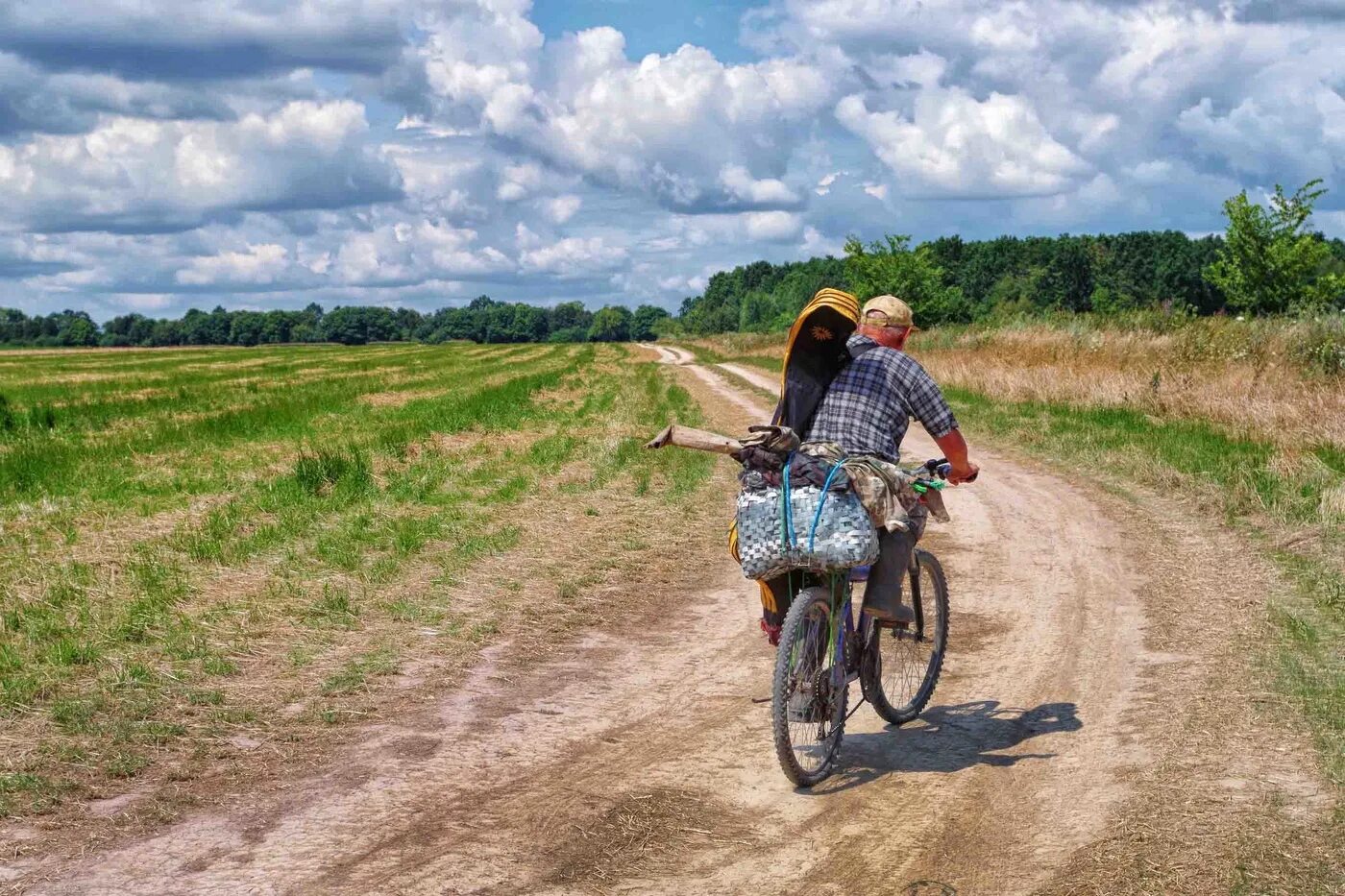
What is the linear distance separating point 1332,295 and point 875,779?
41.3 m

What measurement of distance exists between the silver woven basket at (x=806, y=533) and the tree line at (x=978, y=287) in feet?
74.9

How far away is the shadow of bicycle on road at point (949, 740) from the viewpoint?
570 cm

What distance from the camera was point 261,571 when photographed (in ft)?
31.4

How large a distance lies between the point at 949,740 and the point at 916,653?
571 mm

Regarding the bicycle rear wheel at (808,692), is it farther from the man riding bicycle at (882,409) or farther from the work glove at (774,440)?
the work glove at (774,440)

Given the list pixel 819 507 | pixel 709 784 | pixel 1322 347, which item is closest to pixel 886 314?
pixel 819 507

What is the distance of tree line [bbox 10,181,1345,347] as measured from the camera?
135 feet

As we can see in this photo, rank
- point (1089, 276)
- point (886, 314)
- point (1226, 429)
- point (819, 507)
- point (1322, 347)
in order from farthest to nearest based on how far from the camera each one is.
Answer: point (1089, 276) < point (1322, 347) < point (1226, 429) < point (886, 314) < point (819, 507)

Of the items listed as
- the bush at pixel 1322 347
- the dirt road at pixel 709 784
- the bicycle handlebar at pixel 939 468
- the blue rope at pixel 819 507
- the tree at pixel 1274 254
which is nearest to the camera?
the dirt road at pixel 709 784

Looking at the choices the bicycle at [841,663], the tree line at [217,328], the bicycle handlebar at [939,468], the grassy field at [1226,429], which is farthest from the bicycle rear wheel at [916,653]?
the tree line at [217,328]

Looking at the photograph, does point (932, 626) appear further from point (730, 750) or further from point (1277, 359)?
point (1277, 359)

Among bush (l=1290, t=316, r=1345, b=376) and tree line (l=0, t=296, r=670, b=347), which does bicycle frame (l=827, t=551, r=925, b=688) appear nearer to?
bush (l=1290, t=316, r=1345, b=376)

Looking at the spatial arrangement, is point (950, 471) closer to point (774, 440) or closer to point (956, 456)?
point (956, 456)

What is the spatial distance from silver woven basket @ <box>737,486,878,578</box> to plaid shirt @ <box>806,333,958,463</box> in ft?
1.34
